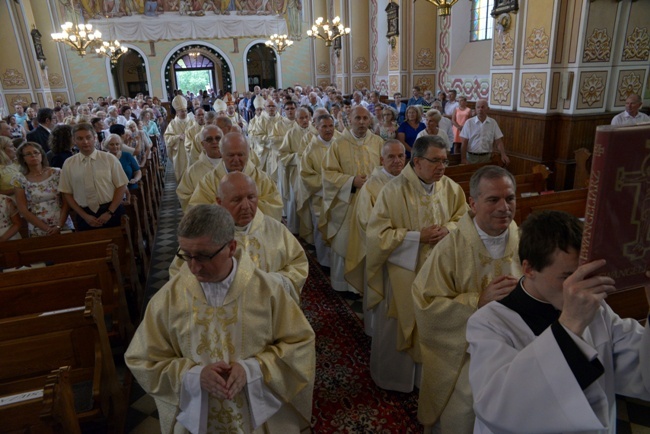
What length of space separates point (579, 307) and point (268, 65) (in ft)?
102

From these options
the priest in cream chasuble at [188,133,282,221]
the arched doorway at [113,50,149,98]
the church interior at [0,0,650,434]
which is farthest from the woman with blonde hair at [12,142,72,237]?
the arched doorway at [113,50,149,98]

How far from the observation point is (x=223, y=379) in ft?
6.98

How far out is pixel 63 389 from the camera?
2082 mm

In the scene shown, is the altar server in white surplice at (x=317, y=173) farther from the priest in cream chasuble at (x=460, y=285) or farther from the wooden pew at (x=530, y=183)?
the priest in cream chasuble at (x=460, y=285)

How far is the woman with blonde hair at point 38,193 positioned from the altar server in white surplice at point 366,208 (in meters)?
3.38

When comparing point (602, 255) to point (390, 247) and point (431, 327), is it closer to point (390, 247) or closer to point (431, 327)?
point (431, 327)

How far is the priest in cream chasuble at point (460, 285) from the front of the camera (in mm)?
2555

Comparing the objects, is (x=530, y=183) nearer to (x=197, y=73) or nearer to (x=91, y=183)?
(x=91, y=183)

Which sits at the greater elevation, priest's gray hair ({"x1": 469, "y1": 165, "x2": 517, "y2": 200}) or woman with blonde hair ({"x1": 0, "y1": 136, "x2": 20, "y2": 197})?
priest's gray hair ({"x1": 469, "y1": 165, "x2": 517, "y2": 200})

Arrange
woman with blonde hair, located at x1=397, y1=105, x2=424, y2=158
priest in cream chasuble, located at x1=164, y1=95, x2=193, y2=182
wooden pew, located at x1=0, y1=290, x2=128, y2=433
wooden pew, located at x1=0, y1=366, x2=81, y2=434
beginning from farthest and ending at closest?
priest in cream chasuble, located at x1=164, y1=95, x2=193, y2=182, woman with blonde hair, located at x1=397, y1=105, x2=424, y2=158, wooden pew, located at x1=0, y1=290, x2=128, y2=433, wooden pew, located at x1=0, y1=366, x2=81, y2=434

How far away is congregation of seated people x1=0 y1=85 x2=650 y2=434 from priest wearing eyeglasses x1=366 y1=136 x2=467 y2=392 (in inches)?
0.5

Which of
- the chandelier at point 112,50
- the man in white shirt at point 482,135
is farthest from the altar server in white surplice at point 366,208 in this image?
the chandelier at point 112,50

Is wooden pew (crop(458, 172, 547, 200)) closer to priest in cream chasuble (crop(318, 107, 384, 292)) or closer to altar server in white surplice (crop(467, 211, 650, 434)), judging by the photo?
priest in cream chasuble (crop(318, 107, 384, 292))

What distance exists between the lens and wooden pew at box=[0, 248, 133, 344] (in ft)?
11.2
